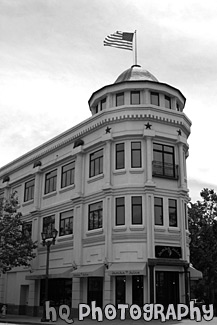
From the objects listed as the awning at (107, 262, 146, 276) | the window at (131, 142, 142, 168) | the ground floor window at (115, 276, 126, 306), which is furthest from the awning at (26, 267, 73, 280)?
the window at (131, 142, 142, 168)

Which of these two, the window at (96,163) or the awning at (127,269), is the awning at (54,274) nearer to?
the awning at (127,269)

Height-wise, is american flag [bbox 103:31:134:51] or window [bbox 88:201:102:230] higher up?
american flag [bbox 103:31:134:51]

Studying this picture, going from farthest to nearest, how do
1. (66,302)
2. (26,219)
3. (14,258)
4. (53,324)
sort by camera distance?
(26,219)
(14,258)
(66,302)
(53,324)

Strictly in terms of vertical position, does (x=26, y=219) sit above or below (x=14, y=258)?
above

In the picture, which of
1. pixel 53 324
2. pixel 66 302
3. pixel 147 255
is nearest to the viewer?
pixel 53 324

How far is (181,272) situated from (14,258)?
12.0 metres

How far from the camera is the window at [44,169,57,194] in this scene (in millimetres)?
34375

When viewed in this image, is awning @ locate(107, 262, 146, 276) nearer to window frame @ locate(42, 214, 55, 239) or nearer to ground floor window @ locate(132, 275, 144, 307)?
ground floor window @ locate(132, 275, 144, 307)

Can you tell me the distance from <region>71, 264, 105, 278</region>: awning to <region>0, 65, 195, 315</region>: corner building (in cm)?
7

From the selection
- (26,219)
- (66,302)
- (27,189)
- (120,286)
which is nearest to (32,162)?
(27,189)

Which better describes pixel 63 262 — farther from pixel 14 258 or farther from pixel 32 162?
pixel 32 162

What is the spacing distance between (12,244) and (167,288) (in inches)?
473

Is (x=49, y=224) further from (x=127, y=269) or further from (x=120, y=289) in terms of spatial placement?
(x=127, y=269)

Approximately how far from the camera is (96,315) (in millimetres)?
25094
